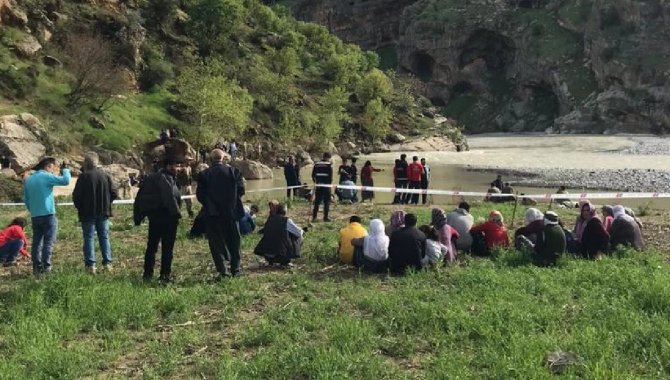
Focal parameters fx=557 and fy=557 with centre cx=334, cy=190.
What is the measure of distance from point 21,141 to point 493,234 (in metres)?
25.3

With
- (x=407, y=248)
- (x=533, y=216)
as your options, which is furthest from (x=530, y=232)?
(x=407, y=248)

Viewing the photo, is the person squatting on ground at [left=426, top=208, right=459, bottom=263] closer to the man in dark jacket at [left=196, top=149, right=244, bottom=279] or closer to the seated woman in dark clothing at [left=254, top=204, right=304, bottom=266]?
the seated woman in dark clothing at [left=254, top=204, right=304, bottom=266]

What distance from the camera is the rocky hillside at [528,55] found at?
113750 mm

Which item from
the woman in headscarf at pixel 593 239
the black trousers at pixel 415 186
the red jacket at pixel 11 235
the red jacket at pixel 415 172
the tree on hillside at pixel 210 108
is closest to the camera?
the woman in headscarf at pixel 593 239

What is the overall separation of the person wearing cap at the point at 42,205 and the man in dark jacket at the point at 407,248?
6.02 metres

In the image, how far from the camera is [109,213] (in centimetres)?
1020

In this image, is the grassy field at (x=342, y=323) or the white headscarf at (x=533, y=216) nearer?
the grassy field at (x=342, y=323)

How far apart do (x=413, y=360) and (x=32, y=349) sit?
4392mm

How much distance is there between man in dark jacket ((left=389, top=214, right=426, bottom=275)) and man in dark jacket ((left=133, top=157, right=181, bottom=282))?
394 cm

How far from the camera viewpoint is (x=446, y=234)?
11305 mm

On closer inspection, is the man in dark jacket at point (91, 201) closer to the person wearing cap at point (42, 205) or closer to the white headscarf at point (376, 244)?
the person wearing cap at point (42, 205)

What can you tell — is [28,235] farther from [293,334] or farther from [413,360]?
[413,360]

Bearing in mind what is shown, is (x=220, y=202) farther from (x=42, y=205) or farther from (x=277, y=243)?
(x=42, y=205)

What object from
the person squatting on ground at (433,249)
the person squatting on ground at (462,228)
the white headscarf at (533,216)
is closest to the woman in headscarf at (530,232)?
the white headscarf at (533,216)
